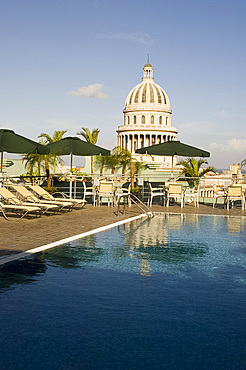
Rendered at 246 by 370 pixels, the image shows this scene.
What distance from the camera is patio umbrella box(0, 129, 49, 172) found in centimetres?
1379

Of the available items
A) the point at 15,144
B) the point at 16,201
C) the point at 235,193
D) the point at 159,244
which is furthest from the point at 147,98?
the point at 159,244

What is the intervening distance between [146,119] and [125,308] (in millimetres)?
117224

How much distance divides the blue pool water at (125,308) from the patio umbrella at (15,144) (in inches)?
240

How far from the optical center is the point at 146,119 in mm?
120375

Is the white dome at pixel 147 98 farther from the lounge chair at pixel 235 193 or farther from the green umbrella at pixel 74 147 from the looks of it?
the lounge chair at pixel 235 193

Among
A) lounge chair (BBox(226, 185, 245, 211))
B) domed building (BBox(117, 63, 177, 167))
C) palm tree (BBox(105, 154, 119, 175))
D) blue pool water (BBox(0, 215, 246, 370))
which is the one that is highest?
domed building (BBox(117, 63, 177, 167))

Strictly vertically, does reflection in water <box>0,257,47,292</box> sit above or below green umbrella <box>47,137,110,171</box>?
below

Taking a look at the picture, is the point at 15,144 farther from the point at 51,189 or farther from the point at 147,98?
the point at 147,98

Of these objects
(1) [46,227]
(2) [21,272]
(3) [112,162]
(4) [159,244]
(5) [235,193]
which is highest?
(3) [112,162]

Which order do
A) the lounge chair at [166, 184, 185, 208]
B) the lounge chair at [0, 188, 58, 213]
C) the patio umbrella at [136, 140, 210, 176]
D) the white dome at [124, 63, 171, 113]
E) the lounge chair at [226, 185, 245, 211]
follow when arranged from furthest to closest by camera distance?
the white dome at [124, 63, 171, 113], the patio umbrella at [136, 140, 210, 176], the lounge chair at [166, 184, 185, 208], the lounge chair at [226, 185, 245, 211], the lounge chair at [0, 188, 58, 213]

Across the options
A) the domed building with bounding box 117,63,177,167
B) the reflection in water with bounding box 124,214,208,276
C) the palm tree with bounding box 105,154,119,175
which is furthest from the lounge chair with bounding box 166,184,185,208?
the domed building with bounding box 117,63,177,167

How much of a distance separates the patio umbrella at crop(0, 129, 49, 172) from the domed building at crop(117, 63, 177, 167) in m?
102

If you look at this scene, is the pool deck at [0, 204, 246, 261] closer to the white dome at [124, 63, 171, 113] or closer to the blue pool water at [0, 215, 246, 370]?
the blue pool water at [0, 215, 246, 370]

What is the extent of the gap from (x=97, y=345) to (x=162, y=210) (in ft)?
39.1
